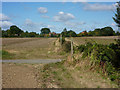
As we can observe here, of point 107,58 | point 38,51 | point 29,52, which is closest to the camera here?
point 107,58

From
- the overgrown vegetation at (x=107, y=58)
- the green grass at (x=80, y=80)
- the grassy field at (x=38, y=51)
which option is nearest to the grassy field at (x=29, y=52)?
the grassy field at (x=38, y=51)

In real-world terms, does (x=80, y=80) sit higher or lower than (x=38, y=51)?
higher

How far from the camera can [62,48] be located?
66.9ft

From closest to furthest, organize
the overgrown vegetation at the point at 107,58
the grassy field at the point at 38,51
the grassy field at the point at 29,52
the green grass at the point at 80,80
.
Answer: the green grass at the point at 80,80 → the overgrown vegetation at the point at 107,58 → the grassy field at the point at 38,51 → the grassy field at the point at 29,52

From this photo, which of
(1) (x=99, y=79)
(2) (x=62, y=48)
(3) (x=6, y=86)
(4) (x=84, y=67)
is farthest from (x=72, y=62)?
(2) (x=62, y=48)

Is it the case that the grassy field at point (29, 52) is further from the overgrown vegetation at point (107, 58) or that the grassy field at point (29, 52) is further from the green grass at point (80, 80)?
the green grass at point (80, 80)

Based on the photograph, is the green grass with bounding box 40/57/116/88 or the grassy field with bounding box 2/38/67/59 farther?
the grassy field with bounding box 2/38/67/59

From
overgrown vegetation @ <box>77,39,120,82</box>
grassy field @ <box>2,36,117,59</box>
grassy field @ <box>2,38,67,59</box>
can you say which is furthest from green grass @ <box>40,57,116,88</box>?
grassy field @ <box>2,38,67,59</box>

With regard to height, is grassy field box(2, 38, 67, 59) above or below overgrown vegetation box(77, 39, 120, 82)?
below

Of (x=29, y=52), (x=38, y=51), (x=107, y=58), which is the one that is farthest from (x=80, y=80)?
(x=38, y=51)

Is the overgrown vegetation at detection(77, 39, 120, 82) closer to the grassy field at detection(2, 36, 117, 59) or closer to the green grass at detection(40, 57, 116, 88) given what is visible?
the green grass at detection(40, 57, 116, 88)

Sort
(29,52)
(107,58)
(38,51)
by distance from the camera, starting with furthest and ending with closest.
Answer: (38,51), (29,52), (107,58)

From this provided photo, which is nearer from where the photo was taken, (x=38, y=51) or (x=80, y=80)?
(x=80, y=80)

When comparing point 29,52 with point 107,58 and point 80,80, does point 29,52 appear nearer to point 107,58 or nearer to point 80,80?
point 80,80
